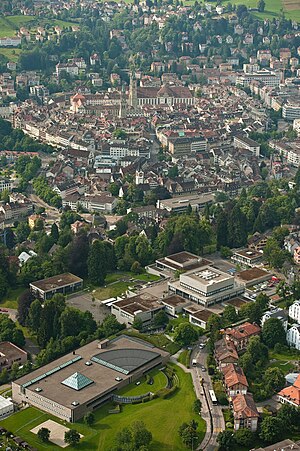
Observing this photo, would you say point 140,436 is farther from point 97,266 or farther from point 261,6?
point 261,6

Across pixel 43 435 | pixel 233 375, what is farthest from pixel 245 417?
pixel 43 435

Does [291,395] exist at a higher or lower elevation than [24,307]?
higher

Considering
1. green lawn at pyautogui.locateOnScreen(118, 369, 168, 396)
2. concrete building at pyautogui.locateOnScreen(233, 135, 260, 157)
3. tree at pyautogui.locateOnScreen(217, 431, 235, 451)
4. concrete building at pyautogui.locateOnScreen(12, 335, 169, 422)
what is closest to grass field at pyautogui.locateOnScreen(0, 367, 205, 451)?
concrete building at pyautogui.locateOnScreen(12, 335, 169, 422)

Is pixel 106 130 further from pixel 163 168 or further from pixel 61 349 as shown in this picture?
pixel 61 349

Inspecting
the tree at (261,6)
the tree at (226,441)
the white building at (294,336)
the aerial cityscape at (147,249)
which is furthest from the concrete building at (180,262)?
the tree at (261,6)

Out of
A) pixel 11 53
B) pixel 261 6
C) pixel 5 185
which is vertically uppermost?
pixel 261 6

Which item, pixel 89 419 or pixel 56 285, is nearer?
pixel 89 419

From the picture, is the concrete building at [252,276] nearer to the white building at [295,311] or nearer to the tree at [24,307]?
the white building at [295,311]

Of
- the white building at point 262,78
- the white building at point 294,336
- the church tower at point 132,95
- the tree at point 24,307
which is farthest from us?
the white building at point 262,78
